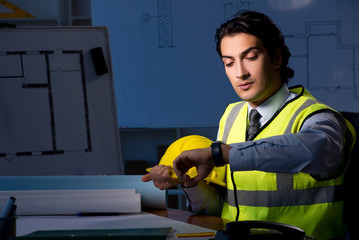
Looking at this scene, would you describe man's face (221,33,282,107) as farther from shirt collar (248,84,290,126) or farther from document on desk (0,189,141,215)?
document on desk (0,189,141,215)

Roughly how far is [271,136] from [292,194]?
0.75 ft

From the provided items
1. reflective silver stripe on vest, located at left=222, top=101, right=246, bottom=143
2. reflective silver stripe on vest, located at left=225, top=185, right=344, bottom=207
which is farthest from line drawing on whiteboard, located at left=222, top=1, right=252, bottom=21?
reflective silver stripe on vest, located at left=225, top=185, right=344, bottom=207

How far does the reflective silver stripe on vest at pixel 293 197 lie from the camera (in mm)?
1283

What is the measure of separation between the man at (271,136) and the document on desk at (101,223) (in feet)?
0.36

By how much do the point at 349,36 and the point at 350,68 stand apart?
257 millimetres

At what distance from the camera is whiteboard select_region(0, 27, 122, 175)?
74.6 inches

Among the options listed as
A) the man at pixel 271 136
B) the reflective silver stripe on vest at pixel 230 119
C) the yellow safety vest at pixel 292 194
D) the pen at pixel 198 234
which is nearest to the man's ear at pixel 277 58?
the man at pixel 271 136

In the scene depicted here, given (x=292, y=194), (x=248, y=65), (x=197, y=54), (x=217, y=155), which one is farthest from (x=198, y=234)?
(x=197, y=54)

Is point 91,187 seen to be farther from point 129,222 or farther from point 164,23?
point 164,23

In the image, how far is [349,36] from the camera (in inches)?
142

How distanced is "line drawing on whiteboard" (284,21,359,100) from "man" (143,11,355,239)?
2.23 metres

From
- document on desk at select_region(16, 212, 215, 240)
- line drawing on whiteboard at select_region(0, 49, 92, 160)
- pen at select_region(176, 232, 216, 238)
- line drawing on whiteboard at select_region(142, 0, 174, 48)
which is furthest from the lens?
line drawing on whiteboard at select_region(142, 0, 174, 48)

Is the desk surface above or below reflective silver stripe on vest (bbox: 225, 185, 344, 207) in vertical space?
below

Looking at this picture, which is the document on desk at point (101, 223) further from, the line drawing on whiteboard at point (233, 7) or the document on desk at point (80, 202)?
the line drawing on whiteboard at point (233, 7)
